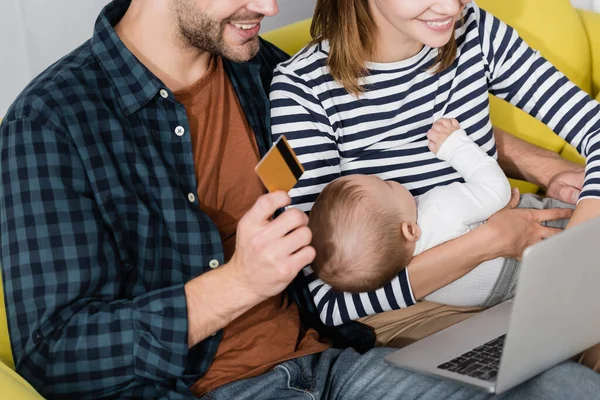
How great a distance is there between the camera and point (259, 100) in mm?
1839

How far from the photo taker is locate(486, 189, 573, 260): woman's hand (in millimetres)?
1726

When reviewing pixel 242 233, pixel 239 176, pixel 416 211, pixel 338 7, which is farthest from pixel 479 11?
pixel 242 233

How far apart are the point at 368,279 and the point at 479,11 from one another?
0.69 m

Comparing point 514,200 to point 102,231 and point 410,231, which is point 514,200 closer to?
point 410,231

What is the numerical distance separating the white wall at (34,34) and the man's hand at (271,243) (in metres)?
1.14

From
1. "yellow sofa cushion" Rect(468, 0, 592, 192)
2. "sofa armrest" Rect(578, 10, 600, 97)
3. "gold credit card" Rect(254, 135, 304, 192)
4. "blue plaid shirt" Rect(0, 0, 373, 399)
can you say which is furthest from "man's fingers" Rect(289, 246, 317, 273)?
"sofa armrest" Rect(578, 10, 600, 97)

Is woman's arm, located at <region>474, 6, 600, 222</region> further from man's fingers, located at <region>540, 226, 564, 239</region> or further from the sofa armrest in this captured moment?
the sofa armrest

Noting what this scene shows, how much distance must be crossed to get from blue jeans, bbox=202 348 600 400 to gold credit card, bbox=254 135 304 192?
422 mm

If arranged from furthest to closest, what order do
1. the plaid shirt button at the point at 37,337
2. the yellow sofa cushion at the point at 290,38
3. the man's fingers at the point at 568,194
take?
the yellow sofa cushion at the point at 290,38, the man's fingers at the point at 568,194, the plaid shirt button at the point at 37,337

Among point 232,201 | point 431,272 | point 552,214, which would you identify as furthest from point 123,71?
point 552,214

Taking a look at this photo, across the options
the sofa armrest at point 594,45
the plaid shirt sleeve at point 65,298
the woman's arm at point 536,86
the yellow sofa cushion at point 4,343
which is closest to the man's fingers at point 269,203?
the plaid shirt sleeve at point 65,298

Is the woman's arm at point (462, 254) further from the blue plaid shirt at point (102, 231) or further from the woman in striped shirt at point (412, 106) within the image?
the blue plaid shirt at point (102, 231)

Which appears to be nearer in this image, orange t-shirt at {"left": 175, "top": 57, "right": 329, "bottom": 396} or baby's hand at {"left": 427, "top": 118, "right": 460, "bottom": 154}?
orange t-shirt at {"left": 175, "top": 57, "right": 329, "bottom": 396}

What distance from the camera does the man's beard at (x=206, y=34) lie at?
1646 mm
